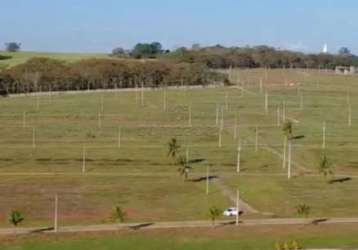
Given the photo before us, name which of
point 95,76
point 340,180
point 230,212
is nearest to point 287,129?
point 340,180

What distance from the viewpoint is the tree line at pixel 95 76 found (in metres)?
181

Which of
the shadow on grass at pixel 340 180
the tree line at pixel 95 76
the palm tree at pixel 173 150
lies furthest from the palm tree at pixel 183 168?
the tree line at pixel 95 76

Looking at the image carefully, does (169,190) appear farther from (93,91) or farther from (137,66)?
(137,66)

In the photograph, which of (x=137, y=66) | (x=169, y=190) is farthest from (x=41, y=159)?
(x=137, y=66)

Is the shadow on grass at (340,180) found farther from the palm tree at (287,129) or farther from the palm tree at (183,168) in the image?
the palm tree at (287,129)

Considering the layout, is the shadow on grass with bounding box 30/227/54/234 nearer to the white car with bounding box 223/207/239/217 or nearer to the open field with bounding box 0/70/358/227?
the open field with bounding box 0/70/358/227

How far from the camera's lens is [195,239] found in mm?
43125

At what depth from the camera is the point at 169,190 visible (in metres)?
72.4

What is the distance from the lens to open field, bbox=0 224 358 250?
136 feet

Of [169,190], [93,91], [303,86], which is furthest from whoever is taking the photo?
[303,86]

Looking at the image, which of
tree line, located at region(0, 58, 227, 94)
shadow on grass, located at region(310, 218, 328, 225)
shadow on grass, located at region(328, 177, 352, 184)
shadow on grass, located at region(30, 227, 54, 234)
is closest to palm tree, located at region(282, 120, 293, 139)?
shadow on grass, located at region(328, 177, 352, 184)

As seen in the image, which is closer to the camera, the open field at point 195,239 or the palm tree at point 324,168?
the open field at point 195,239

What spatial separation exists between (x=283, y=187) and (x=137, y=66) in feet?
408

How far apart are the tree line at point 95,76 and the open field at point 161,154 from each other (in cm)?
1416
